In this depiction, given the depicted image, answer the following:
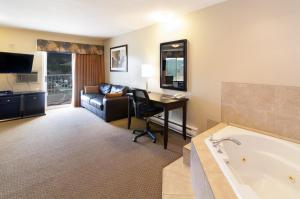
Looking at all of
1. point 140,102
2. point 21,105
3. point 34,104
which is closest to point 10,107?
point 21,105

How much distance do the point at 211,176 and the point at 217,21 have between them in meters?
2.43

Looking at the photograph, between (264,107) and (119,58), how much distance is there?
4267 millimetres

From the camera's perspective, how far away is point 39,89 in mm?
5250

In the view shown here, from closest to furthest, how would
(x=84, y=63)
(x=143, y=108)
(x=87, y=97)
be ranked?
(x=143, y=108) < (x=87, y=97) < (x=84, y=63)

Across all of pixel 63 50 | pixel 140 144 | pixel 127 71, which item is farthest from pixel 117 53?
pixel 140 144

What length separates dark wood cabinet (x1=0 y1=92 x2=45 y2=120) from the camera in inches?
169

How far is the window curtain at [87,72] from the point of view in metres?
5.85

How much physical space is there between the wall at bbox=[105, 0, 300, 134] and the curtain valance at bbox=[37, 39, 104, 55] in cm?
289

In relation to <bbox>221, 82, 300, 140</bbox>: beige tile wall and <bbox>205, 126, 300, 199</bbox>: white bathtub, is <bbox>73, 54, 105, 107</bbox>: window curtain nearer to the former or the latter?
<bbox>221, 82, 300, 140</bbox>: beige tile wall

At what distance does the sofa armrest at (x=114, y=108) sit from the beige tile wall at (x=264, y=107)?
100 inches

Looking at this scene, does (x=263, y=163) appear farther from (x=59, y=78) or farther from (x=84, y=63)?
(x=59, y=78)

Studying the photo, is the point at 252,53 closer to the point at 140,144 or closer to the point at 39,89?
the point at 140,144

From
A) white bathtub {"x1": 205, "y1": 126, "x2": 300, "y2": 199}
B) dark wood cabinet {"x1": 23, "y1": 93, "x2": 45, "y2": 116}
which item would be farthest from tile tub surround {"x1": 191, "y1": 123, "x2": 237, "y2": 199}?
dark wood cabinet {"x1": 23, "y1": 93, "x2": 45, "y2": 116}

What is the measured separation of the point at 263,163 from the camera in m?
2.02
